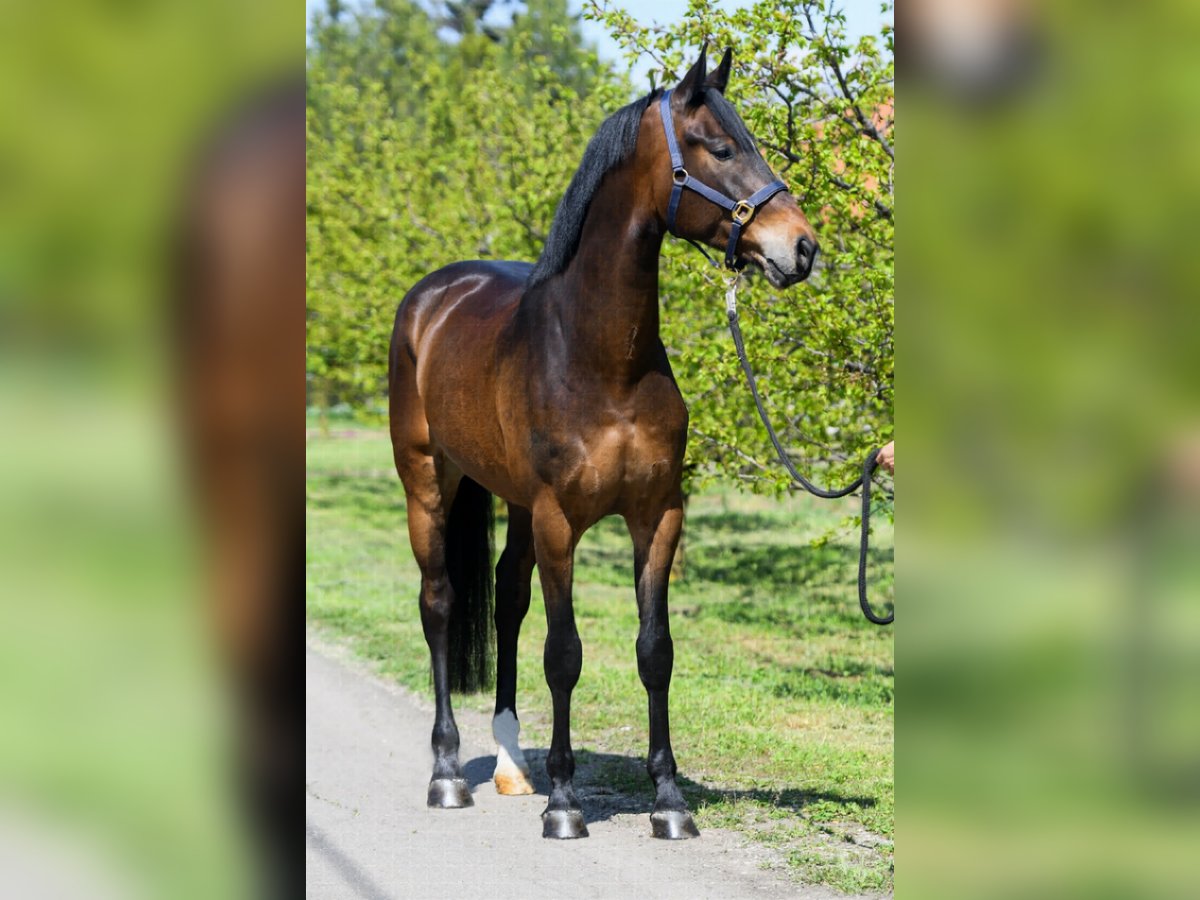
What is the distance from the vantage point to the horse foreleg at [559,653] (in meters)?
4.68

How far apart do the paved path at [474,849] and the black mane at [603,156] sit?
1950 mm

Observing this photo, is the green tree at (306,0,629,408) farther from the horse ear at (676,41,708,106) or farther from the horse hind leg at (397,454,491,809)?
the horse ear at (676,41,708,106)

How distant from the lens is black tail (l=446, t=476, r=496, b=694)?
5.80 m

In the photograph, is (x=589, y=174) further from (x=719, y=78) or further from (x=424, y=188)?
(x=424, y=188)

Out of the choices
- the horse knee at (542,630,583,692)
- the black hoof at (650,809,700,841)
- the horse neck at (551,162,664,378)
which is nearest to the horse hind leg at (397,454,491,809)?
the horse knee at (542,630,583,692)

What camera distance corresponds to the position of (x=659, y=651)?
4.80m

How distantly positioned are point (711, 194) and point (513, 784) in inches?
99.4
